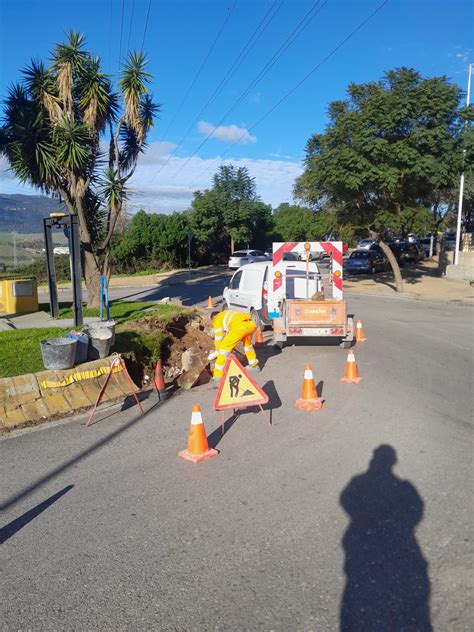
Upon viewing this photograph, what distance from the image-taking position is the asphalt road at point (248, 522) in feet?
10.9

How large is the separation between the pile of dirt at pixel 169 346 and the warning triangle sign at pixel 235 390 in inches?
121

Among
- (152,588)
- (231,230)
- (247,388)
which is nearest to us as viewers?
(152,588)

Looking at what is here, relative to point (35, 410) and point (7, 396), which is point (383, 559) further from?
point (7, 396)

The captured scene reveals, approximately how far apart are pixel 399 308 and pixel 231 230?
27.2 metres

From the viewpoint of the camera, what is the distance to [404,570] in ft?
12.0

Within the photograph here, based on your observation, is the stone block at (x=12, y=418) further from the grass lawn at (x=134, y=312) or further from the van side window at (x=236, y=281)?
the van side window at (x=236, y=281)

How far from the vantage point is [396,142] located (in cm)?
2275

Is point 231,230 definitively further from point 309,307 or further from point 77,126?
point 309,307

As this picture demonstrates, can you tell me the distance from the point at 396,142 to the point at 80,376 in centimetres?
1920

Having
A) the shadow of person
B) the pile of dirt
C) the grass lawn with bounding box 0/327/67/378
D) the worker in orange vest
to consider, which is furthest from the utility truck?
the shadow of person

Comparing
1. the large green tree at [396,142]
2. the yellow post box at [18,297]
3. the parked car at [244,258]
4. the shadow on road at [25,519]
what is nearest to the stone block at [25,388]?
the shadow on road at [25,519]

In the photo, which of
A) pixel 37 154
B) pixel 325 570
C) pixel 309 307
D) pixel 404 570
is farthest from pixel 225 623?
pixel 37 154

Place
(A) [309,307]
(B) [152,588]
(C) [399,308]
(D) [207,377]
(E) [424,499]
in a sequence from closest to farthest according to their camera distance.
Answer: (B) [152,588] < (E) [424,499] < (D) [207,377] < (A) [309,307] < (C) [399,308]

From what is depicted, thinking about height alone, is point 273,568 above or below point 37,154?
below
